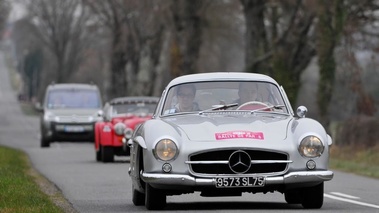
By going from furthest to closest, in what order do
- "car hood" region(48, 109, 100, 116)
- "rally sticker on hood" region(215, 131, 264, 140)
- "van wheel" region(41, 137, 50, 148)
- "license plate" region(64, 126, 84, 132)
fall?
1. "van wheel" region(41, 137, 50, 148)
2. "car hood" region(48, 109, 100, 116)
3. "license plate" region(64, 126, 84, 132)
4. "rally sticker on hood" region(215, 131, 264, 140)

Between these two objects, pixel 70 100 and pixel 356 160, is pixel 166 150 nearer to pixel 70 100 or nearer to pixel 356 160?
pixel 356 160

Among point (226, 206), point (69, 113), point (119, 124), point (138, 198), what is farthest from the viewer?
point (69, 113)

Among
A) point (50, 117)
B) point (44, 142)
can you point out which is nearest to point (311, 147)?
point (50, 117)

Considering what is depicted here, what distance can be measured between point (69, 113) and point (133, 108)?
11400mm

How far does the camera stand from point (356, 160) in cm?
3066

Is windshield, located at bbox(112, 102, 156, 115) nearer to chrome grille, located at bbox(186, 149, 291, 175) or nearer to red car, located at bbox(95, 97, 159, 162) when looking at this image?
red car, located at bbox(95, 97, 159, 162)

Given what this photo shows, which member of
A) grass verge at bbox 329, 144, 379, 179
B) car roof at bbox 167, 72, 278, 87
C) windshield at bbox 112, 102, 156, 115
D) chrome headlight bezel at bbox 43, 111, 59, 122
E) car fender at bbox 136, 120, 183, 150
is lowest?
grass verge at bbox 329, 144, 379, 179

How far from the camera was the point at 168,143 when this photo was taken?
1234 centimetres

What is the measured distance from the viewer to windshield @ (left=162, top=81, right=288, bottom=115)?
1376 cm

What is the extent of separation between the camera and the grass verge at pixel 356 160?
79.9 feet

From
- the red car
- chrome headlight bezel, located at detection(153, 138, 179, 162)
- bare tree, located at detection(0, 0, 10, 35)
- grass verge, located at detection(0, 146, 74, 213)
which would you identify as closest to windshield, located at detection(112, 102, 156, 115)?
the red car

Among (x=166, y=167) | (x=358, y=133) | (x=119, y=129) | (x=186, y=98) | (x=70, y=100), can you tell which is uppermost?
(x=186, y=98)

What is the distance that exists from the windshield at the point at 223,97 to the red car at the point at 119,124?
40.1ft

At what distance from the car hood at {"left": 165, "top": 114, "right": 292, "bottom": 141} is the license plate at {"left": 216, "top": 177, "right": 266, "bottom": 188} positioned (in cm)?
38
